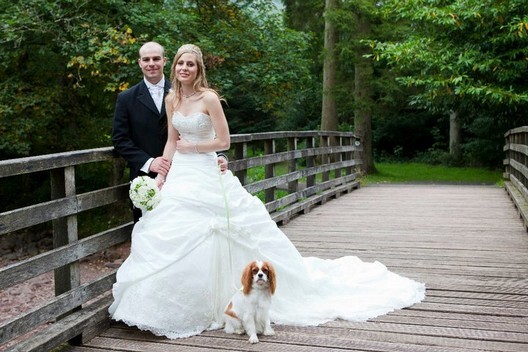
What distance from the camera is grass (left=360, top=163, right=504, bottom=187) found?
18.2 meters

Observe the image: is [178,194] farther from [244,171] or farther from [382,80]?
[382,80]

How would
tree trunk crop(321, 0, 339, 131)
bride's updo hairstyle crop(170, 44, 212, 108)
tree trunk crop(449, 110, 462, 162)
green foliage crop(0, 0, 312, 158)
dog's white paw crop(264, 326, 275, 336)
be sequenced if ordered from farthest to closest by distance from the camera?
tree trunk crop(449, 110, 462, 162) < tree trunk crop(321, 0, 339, 131) < green foliage crop(0, 0, 312, 158) < bride's updo hairstyle crop(170, 44, 212, 108) < dog's white paw crop(264, 326, 275, 336)

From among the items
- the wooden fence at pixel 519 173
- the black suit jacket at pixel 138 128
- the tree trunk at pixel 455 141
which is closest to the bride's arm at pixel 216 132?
the black suit jacket at pixel 138 128

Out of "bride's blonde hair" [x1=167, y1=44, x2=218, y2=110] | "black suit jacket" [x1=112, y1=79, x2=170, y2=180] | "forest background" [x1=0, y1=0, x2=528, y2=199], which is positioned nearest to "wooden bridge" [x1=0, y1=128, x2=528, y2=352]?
"black suit jacket" [x1=112, y1=79, x2=170, y2=180]

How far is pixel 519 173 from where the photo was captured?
1108 cm

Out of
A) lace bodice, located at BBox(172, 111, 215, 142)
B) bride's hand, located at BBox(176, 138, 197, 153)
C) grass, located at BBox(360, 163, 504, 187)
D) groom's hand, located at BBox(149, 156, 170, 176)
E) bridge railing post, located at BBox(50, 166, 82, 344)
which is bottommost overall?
grass, located at BBox(360, 163, 504, 187)

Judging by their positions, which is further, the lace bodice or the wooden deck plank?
the lace bodice

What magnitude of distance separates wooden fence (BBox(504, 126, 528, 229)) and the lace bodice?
4.73 meters

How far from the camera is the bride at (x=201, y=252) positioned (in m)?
3.88

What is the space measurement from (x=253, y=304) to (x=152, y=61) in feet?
5.92

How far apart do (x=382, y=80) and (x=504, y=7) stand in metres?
6.10

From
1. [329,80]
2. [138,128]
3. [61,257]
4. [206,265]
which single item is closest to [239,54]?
[329,80]

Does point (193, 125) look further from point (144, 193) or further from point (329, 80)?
point (329, 80)

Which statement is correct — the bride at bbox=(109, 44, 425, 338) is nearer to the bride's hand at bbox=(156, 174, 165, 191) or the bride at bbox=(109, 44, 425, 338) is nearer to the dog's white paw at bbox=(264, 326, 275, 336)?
the bride's hand at bbox=(156, 174, 165, 191)
